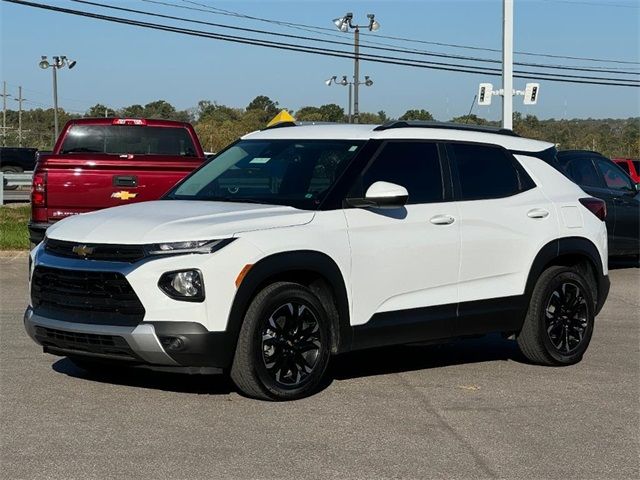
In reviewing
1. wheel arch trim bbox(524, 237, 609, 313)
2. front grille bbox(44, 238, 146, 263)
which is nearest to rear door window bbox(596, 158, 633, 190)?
wheel arch trim bbox(524, 237, 609, 313)

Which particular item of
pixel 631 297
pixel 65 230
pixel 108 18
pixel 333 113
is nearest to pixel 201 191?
pixel 65 230

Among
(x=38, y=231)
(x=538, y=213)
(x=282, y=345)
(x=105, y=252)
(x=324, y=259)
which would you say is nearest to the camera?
(x=105, y=252)

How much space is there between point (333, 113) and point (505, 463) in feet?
267

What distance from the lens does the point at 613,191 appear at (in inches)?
602

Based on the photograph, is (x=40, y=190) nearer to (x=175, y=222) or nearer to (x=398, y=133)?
(x=398, y=133)

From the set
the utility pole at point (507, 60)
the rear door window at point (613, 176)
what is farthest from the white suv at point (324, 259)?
the utility pole at point (507, 60)

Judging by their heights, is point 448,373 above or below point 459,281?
below

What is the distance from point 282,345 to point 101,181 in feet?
19.7

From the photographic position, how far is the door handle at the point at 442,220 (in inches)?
296

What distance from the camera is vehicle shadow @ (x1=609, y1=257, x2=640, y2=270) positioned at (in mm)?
16969

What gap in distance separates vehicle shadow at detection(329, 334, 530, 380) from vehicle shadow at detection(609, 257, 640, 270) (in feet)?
26.0

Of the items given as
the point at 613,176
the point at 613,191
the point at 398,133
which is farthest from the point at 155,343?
the point at 613,176

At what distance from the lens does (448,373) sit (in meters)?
8.01

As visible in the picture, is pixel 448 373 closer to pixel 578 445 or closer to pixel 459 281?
pixel 459 281
